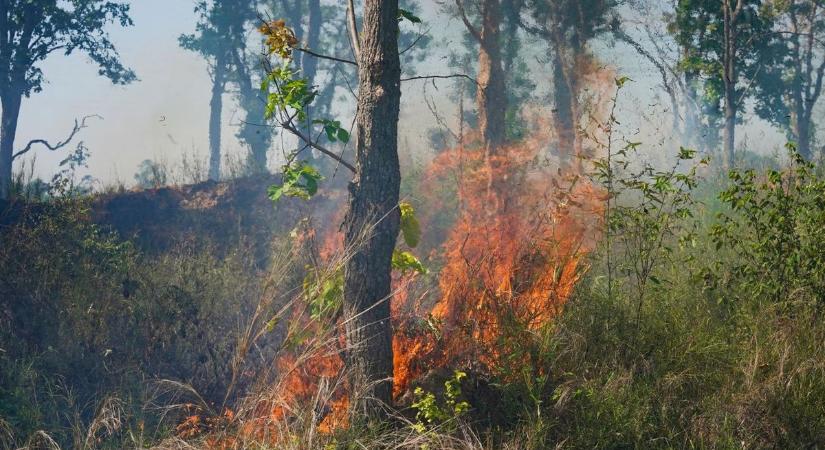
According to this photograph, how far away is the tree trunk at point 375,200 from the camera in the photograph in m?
5.72

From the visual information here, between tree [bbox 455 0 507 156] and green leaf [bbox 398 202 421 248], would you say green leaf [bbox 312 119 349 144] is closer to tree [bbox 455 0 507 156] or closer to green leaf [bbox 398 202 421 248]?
green leaf [bbox 398 202 421 248]

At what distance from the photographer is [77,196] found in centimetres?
1201

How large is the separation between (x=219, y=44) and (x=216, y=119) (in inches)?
137

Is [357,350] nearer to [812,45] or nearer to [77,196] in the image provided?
[77,196]

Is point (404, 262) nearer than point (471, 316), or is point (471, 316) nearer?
point (471, 316)

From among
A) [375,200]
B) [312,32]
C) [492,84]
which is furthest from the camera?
[312,32]

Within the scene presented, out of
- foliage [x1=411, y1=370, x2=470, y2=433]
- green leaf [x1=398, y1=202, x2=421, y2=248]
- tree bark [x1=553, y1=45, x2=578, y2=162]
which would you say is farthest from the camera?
tree bark [x1=553, y1=45, x2=578, y2=162]

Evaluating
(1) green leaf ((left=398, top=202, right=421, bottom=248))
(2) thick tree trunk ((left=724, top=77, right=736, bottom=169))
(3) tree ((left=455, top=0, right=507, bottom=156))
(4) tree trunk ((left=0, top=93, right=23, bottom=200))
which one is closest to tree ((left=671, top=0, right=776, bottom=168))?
(2) thick tree trunk ((left=724, top=77, right=736, bottom=169))

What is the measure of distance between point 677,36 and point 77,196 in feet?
41.3

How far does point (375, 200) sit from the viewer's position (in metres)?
5.84

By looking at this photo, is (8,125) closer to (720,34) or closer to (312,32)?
(312,32)

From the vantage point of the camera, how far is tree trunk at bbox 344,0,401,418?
5.72m

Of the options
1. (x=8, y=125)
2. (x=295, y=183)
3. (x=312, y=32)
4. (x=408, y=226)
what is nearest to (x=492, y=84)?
(x=408, y=226)

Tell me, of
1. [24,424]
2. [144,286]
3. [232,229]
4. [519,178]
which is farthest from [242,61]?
[24,424]
